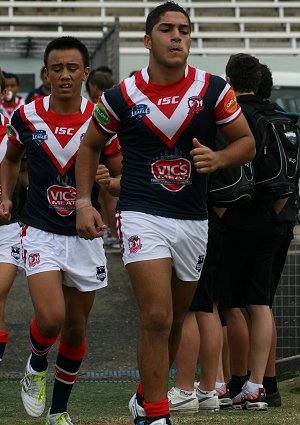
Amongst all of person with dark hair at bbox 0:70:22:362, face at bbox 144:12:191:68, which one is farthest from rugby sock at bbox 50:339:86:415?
face at bbox 144:12:191:68

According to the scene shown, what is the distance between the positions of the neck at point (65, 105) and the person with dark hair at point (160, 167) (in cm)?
76

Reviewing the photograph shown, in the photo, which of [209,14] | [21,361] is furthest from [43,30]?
[21,361]

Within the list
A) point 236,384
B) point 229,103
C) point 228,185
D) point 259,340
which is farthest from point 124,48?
point 229,103

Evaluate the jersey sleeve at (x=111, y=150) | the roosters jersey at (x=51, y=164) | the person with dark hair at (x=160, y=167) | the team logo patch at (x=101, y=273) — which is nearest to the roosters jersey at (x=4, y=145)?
the roosters jersey at (x=51, y=164)

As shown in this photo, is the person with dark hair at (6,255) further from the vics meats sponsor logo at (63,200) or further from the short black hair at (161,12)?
the short black hair at (161,12)

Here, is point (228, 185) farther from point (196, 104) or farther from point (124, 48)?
point (124, 48)

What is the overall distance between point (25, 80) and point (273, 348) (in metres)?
10.5

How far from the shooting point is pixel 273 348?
7738mm

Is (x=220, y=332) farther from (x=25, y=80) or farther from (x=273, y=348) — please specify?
(x=25, y=80)

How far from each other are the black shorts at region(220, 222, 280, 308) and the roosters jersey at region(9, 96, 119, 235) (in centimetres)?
130

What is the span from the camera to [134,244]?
18.4 feet

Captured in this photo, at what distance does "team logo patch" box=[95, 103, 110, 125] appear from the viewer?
5.71 meters

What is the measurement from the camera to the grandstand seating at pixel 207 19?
24.6m

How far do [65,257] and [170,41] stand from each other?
4.72ft
